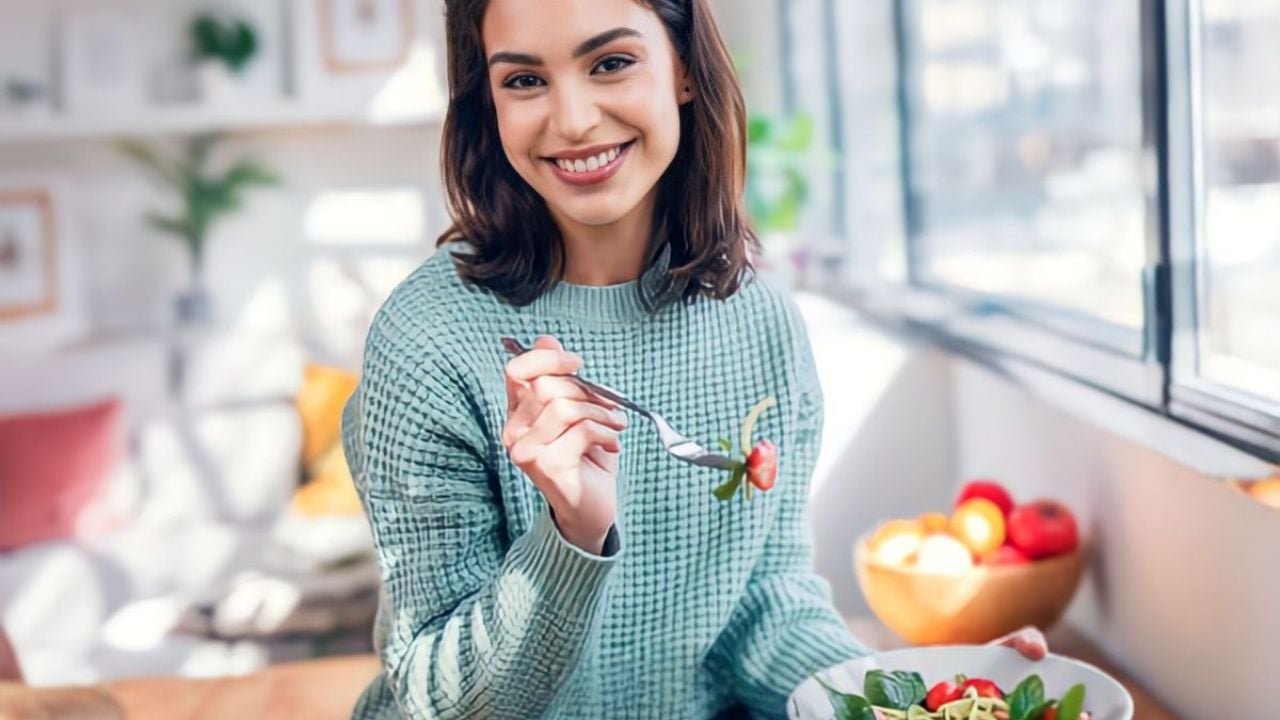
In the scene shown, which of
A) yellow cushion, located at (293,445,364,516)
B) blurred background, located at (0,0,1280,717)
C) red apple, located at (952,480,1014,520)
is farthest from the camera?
yellow cushion, located at (293,445,364,516)

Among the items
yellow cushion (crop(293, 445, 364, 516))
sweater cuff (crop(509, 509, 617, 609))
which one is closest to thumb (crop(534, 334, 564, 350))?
sweater cuff (crop(509, 509, 617, 609))

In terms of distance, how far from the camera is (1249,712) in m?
1.22

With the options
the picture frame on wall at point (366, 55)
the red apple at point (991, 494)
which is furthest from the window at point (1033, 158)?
the picture frame on wall at point (366, 55)

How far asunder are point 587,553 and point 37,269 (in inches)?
131

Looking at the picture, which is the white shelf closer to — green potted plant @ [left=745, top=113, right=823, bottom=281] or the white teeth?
green potted plant @ [left=745, top=113, right=823, bottom=281]

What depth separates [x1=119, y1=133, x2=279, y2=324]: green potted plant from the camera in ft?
12.8

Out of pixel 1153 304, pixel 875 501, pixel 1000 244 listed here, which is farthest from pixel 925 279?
pixel 1153 304

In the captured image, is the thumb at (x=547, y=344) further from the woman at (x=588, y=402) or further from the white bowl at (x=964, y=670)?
the white bowl at (x=964, y=670)

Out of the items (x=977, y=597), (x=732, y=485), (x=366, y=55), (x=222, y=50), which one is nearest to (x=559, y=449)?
(x=732, y=485)

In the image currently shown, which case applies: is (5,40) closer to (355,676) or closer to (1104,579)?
(355,676)

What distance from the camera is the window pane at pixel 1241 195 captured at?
1289 mm

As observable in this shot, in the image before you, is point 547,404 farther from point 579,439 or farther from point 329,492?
point 329,492

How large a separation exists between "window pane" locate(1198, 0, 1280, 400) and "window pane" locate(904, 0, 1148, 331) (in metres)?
0.09

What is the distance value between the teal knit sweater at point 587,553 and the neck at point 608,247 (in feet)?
0.04
